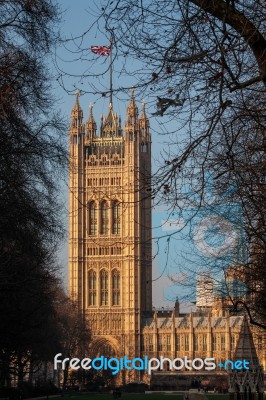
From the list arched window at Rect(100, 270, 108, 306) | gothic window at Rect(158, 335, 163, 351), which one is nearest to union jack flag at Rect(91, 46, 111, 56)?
arched window at Rect(100, 270, 108, 306)

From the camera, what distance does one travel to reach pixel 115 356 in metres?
121

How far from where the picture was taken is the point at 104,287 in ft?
404

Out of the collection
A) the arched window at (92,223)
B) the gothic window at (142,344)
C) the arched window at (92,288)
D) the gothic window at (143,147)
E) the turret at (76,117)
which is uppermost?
the turret at (76,117)

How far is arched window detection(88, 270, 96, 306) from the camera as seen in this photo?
123 metres

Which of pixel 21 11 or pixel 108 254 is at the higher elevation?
pixel 108 254

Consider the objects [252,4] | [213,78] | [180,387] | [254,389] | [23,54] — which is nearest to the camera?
[213,78]

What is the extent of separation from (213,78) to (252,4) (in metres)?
1.28

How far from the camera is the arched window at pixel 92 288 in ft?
403

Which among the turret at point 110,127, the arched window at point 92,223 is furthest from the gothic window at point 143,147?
the arched window at point 92,223

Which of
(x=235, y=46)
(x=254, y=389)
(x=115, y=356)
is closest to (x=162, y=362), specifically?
(x=115, y=356)

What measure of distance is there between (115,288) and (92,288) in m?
2.76

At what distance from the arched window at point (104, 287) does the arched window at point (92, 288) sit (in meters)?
0.90

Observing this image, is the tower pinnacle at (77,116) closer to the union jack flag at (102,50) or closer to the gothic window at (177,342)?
the gothic window at (177,342)

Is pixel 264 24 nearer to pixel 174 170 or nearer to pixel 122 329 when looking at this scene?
pixel 174 170
